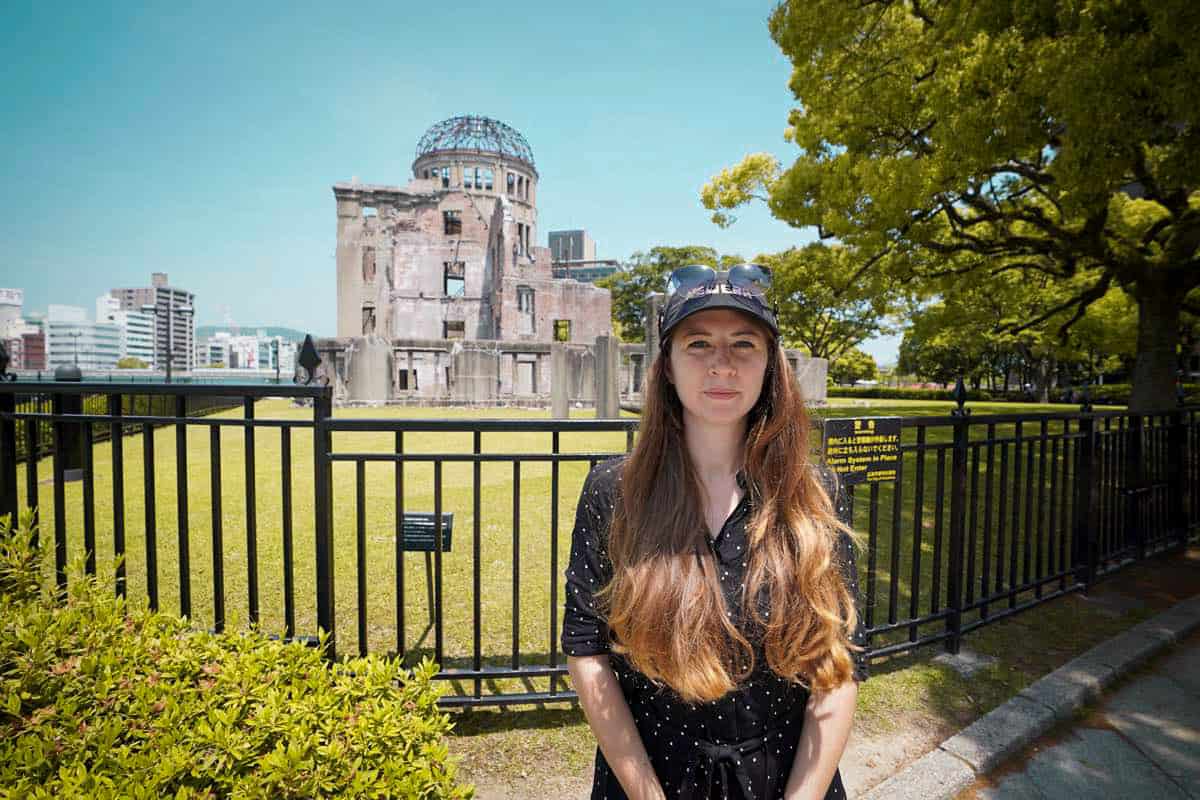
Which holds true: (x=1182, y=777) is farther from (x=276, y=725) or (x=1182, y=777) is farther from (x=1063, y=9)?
(x=1063, y=9)

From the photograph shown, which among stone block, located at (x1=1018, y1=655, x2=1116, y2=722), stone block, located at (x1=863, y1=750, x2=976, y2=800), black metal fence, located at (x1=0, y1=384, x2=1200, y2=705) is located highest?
black metal fence, located at (x1=0, y1=384, x2=1200, y2=705)

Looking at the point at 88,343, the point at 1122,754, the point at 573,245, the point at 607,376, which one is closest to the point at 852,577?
the point at 1122,754

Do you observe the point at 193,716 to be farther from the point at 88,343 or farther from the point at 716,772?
the point at 88,343

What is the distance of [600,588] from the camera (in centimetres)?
175

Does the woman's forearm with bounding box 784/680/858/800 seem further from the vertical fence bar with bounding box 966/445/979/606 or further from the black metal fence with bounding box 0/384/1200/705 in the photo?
the vertical fence bar with bounding box 966/445/979/606

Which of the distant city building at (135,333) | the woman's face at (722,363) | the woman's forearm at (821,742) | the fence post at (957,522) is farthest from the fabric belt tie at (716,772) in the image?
the distant city building at (135,333)

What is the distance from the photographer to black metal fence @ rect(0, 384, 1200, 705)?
333cm

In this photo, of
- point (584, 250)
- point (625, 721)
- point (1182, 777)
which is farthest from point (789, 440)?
point (584, 250)

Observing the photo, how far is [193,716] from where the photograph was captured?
1.82 meters

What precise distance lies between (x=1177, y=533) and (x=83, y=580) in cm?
Result: 956

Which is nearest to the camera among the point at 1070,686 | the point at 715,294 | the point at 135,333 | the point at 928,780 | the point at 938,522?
the point at 715,294

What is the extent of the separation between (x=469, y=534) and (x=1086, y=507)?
6.12 meters

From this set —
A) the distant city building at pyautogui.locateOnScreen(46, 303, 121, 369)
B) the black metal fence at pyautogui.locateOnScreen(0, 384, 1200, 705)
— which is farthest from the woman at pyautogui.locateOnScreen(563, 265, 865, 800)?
the distant city building at pyautogui.locateOnScreen(46, 303, 121, 369)

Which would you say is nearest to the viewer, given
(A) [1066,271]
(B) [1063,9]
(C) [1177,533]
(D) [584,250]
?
(C) [1177,533]
